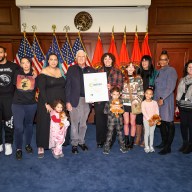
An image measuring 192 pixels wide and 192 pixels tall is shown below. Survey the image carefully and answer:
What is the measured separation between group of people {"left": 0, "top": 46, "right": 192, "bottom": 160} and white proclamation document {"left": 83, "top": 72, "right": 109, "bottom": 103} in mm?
91

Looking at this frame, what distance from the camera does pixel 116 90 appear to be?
3.39m

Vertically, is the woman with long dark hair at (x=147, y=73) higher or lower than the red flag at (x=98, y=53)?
lower

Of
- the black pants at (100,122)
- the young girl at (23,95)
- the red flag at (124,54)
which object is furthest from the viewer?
the red flag at (124,54)

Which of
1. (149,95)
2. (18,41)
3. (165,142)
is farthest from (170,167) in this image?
(18,41)

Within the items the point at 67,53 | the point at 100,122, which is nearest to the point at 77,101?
the point at 100,122

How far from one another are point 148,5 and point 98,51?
5.08ft

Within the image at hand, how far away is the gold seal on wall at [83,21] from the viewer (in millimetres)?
5145

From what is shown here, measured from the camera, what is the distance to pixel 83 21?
5.16 meters

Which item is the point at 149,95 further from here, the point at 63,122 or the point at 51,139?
the point at 51,139

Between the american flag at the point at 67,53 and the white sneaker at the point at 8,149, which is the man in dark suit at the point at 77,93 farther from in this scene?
the american flag at the point at 67,53

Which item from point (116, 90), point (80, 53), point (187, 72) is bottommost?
point (116, 90)

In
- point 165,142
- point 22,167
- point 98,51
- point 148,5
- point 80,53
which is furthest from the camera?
point 98,51

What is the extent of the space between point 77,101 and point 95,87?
1.22ft

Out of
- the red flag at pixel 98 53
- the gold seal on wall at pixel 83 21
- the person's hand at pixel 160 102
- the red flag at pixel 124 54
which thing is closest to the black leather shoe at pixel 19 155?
the person's hand at pixel 160 102
